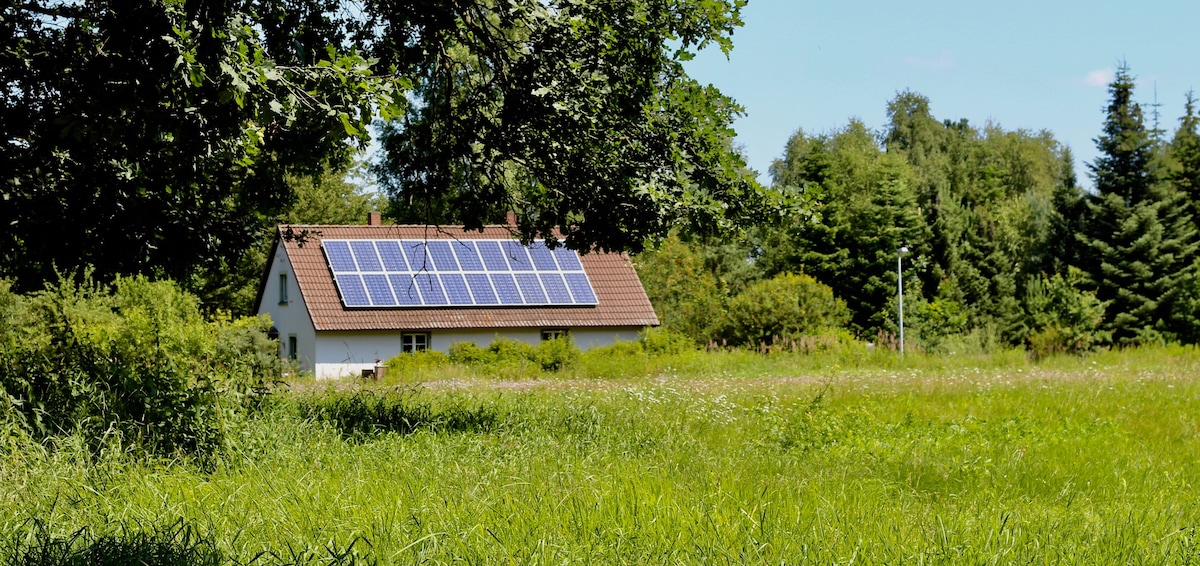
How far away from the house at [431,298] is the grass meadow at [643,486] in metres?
21.0

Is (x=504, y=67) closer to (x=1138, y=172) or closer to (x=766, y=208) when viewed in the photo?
(x=766, y=208)

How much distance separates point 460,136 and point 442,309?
23678mm

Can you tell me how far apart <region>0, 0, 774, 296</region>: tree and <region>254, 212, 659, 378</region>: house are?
2041 centimetres

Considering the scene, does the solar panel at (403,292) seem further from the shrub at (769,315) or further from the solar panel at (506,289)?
the shrub at (769,315)

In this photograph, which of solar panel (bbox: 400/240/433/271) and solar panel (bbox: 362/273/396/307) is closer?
solar panel (bbox: 362/273/396/307)

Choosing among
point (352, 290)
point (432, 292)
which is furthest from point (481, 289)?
point (352, 290)

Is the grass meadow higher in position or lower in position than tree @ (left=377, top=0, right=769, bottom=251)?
lower

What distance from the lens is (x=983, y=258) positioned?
4566 centimetres

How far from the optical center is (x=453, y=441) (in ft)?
29.2

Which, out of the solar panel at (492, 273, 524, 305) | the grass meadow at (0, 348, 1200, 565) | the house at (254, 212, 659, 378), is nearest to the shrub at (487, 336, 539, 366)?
the house at (254, 212, 659, 378)

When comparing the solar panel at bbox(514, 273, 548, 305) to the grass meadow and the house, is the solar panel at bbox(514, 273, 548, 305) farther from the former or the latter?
the grass meadow

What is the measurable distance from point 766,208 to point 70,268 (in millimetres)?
8343

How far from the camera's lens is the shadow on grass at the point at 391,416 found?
9.70 meters

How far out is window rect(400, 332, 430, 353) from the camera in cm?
3422
